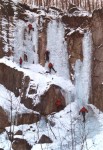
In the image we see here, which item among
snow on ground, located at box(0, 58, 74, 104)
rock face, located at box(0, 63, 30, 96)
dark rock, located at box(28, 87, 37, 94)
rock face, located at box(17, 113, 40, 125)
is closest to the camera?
rock face, located at box(17, 113, 40, 125)

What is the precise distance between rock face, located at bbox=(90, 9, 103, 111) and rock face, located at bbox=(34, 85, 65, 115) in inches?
90.8

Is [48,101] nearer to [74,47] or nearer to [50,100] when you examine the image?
[50,100]

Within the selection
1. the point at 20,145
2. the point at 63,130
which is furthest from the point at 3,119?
the point at 63,130

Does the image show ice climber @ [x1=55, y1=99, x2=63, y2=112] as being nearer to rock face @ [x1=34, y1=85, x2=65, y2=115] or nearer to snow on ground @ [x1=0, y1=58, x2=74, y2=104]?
rock face @ [x1=34, y1=85, x2=65, y2=115]

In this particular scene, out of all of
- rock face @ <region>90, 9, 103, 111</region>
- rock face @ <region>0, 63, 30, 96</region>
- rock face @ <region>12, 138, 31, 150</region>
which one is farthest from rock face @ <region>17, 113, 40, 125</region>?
rock face @ <region>90, 9, 103, 111</region>

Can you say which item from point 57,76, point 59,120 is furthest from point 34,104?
point 57,76

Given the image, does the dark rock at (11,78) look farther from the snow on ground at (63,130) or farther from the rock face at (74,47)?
the rock face at (74,47)

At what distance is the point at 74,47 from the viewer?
26531mm

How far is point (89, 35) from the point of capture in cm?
2623

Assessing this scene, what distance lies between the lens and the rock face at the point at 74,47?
26.0m

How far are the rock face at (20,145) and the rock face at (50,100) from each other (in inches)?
147

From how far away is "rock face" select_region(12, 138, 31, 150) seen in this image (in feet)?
60.1

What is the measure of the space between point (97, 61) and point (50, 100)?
4.67 m

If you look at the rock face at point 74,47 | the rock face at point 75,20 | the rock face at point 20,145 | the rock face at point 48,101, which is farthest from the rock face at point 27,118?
the rock face at point 75,20
